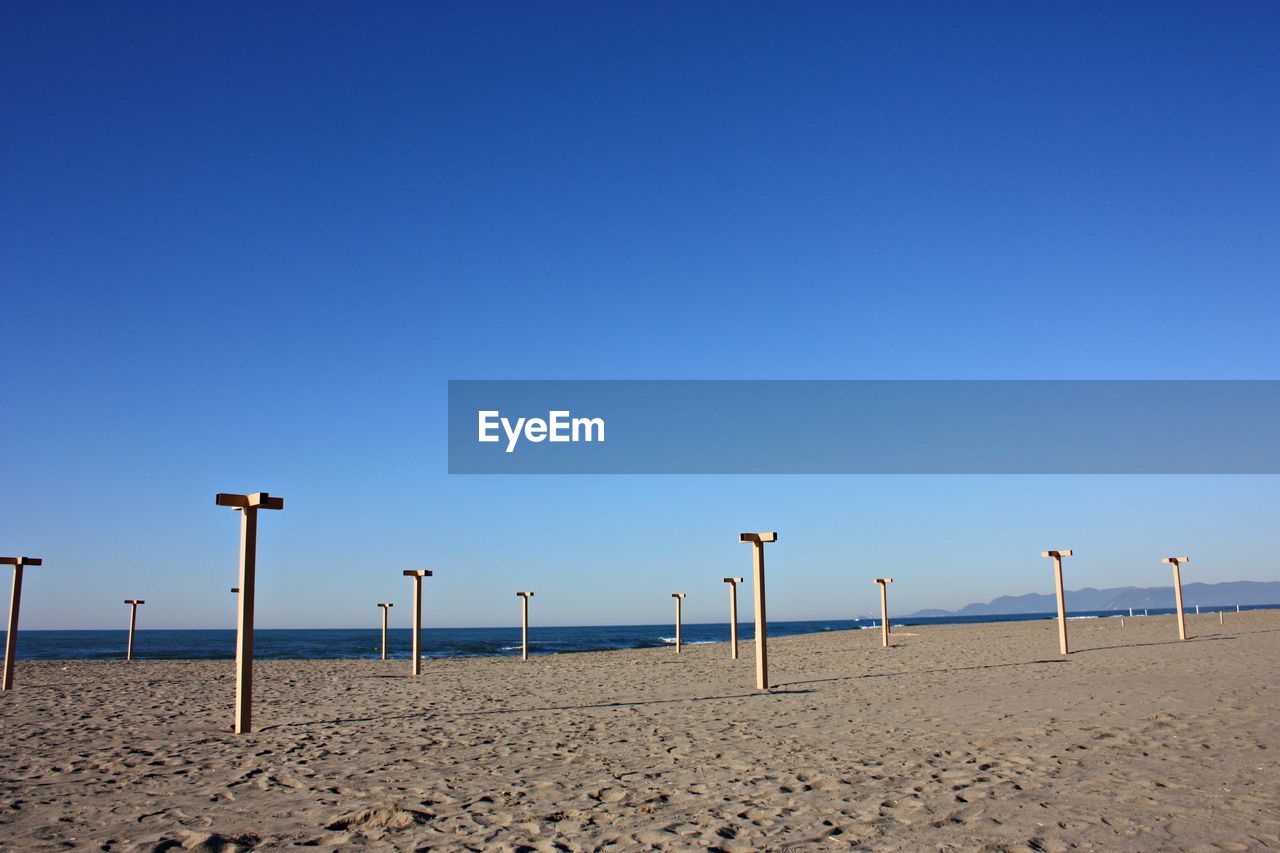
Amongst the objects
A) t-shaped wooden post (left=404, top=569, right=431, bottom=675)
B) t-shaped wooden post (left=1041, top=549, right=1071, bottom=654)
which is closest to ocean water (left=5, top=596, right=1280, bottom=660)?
t-shaped wooden post (left=404, top=569, right=431, bottom=675)

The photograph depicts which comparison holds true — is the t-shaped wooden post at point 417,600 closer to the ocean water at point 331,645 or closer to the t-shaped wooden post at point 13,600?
the t-shaped wooden post at point 13,600

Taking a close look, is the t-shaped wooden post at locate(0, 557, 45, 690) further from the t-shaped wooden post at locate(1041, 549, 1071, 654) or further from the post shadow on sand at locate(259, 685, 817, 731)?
the t-shaped wooden post at locate(1041, 549, 1071, 654)

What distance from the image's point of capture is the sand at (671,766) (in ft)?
18.3

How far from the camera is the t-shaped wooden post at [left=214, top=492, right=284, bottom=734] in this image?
390 inches

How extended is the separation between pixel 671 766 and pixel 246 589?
18.7 feet

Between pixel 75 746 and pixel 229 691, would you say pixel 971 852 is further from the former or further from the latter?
pixel 229 691

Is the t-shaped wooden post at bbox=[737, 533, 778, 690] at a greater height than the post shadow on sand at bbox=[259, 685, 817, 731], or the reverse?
the t-shaped wooden post at bbox=[737, 533, 778, 690]

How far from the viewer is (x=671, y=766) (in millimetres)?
7758

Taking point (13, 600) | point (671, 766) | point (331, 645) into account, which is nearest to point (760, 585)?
point (671, 766)

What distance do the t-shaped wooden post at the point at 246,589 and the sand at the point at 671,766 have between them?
41 cm

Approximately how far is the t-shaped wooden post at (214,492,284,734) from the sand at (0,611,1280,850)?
1.33 ft

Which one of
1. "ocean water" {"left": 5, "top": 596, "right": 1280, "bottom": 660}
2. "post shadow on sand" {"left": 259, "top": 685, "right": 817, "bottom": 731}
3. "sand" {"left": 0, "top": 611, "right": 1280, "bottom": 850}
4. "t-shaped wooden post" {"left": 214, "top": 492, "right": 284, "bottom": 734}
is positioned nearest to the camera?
"sand" {"left": 0, "top": 611, "right": 1280, "bottom": 850}

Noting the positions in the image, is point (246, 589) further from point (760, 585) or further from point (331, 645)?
point (331, 645)

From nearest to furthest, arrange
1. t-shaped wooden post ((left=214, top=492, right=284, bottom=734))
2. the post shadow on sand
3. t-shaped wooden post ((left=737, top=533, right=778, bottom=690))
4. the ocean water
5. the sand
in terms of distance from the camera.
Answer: the sand < t-shaped wooden post ((left=214, top=492, right=284, bottom=734)) < the post shadow on sand < t-shaped wooden post ((left=737, top=533, right=778, bottom=690)) < the ocean water
